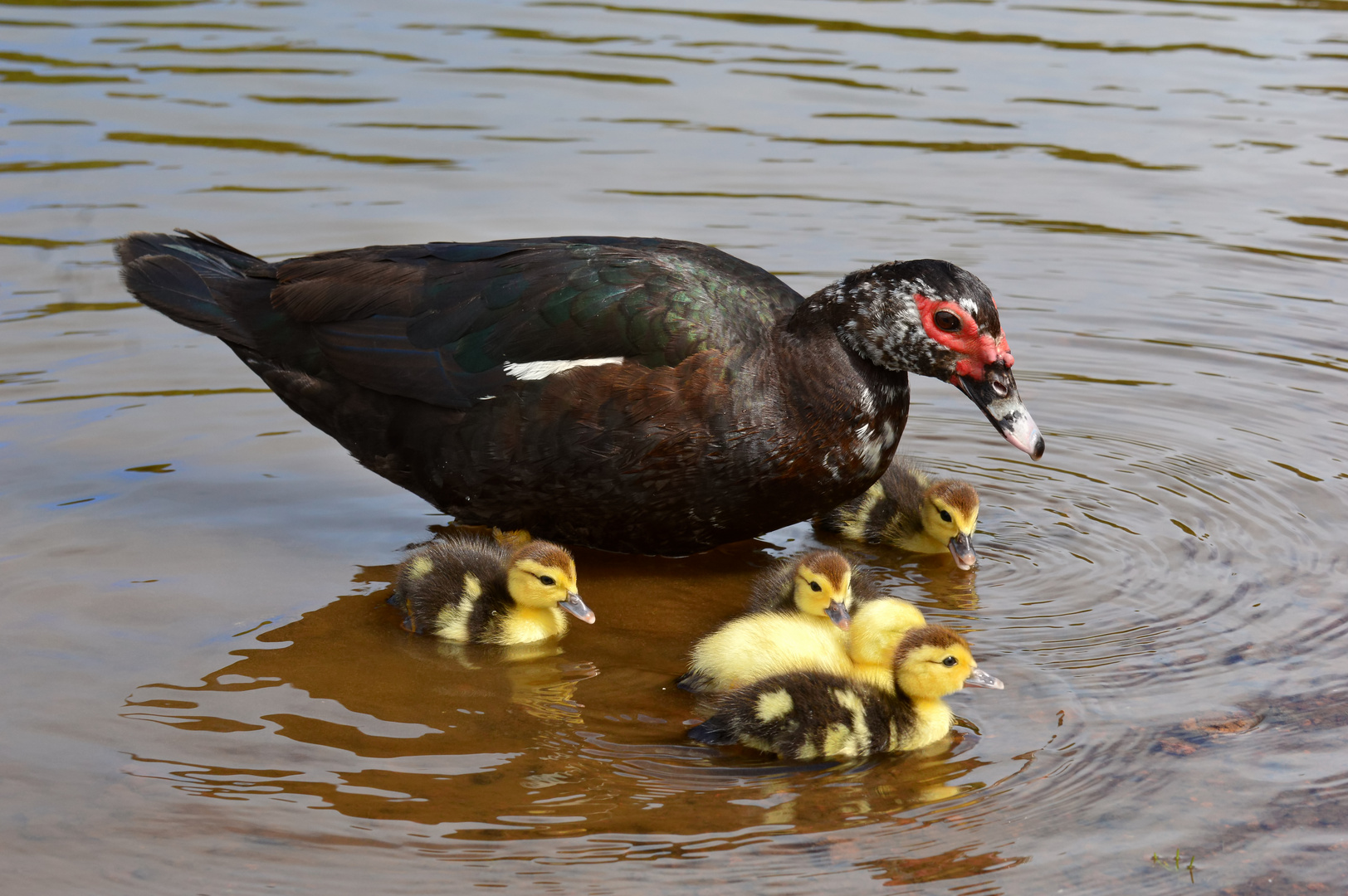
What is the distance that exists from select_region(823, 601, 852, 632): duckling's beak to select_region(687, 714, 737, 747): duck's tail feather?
645mm

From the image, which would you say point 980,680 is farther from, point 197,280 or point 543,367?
point 197,280

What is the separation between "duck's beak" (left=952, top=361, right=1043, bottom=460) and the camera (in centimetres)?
A: 553

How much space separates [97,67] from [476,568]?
7.83 metres

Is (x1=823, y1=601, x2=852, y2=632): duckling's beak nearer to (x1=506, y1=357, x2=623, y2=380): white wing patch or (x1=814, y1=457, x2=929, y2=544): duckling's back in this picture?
(x1=814, y1=457, x2=929, y2=544): duckling's back

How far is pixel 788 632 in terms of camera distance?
16.0ft

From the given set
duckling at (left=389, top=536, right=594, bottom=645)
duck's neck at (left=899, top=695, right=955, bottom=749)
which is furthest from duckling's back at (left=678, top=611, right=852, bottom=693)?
duckling at (left=389, top=536, right=594, bottom=645)

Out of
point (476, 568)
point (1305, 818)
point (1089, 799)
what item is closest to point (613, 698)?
point (476, 568)

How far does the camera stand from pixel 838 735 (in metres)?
4.45

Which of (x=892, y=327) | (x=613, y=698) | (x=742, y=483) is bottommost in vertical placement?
(x=613, y=698)

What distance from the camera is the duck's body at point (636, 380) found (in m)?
5.47

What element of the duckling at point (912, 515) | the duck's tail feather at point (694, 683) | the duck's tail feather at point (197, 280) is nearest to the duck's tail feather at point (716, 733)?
the duck's tail feather at point (694, 683)

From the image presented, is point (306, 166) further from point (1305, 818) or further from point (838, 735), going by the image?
point (1305, 818)

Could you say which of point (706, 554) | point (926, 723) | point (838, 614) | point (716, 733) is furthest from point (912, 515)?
point (716, 733)

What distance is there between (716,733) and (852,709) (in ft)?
1.35
